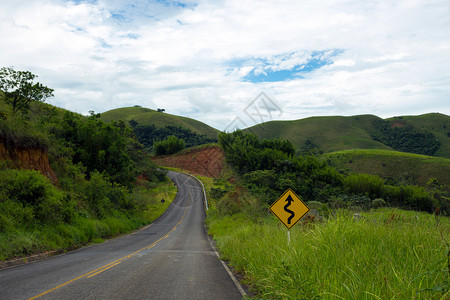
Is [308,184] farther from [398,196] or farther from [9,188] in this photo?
[9,188]

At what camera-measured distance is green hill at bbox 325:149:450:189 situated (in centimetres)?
8625

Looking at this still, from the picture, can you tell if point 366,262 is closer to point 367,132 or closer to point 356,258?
point 356,258

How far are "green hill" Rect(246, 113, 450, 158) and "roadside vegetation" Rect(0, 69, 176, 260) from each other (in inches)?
4805

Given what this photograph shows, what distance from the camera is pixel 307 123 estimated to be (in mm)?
189875

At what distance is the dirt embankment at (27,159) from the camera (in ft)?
62.6

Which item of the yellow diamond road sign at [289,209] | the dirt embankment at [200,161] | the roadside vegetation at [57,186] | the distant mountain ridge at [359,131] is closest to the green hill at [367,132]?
the distant mountain ridge at [359,131]

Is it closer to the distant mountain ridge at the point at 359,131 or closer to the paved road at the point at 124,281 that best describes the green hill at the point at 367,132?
the distant mountain ridge at the point at 359,131

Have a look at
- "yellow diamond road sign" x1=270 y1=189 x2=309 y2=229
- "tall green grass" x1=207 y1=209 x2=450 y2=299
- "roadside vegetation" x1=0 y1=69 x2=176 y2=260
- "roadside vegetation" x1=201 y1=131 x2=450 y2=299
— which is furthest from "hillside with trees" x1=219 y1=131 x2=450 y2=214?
"tall green grass" x1=207 y1=209 x2=450 y2=299

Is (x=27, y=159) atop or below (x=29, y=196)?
atop

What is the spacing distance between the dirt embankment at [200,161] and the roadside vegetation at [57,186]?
3992 cm

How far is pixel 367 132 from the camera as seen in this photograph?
176 metres

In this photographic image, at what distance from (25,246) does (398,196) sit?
6233 cm

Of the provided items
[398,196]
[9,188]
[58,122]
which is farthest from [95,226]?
[398,196]

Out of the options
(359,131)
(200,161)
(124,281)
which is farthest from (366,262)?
(359,131)
